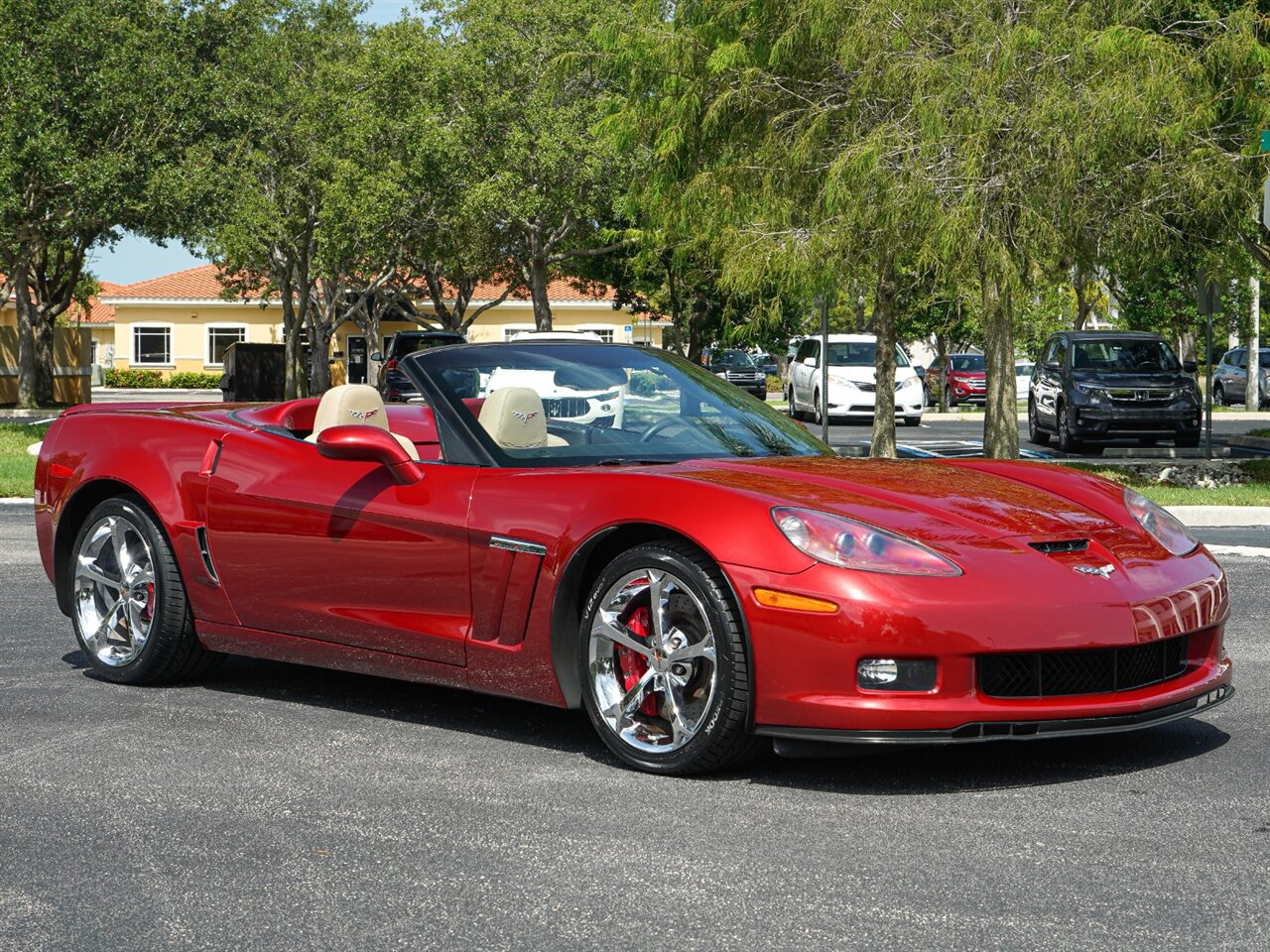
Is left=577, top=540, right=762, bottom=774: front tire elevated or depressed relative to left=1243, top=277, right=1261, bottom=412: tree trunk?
depressed

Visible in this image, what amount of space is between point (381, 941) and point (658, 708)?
166cm

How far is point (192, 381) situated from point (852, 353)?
43.4 m

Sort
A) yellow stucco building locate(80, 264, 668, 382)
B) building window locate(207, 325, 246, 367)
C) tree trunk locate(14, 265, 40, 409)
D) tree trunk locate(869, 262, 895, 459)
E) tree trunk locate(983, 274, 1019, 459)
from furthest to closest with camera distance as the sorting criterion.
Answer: building window locate(207, 325, 246, 367) → yellow stucco building locate(80, 264, 668, 382) → tree trunk locate(14, 265, 40, 409) → tree trunk locate(869, 262, 895, 459) → tree trunk locate(983, 274, 1019, 459)

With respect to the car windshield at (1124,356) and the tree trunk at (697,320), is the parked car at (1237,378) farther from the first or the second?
the car windshield at (1124,356)


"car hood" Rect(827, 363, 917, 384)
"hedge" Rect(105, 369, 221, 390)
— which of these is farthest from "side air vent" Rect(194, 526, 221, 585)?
"hedge" Rect(105, 369, 221, 390)

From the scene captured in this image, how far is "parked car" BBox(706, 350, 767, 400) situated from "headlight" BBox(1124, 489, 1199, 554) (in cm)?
4832

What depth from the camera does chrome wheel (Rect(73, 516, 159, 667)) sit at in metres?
6.68

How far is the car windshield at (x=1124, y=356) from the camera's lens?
2659cm

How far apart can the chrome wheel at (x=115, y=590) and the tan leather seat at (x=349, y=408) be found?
2.73 ft

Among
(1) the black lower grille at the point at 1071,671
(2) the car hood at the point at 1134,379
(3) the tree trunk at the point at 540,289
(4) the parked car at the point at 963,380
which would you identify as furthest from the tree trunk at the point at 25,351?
(1) the black lower grille at the point at 1071,671

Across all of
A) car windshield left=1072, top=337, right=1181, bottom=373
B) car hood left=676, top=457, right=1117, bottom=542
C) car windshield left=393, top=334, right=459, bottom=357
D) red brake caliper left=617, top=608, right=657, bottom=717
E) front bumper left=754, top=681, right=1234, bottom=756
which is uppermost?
car windshield left=393, top=334, right=459, bottom=357

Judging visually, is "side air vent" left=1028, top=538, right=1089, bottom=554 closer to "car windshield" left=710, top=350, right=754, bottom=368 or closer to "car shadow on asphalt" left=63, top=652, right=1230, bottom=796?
"car shadow on asphalt" left=63, top=652, right=1230, bottom=796

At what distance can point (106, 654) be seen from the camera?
6773 mm

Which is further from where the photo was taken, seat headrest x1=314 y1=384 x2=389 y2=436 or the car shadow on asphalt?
seat headrest x1=314 y1=384 x2=389 y2=436
